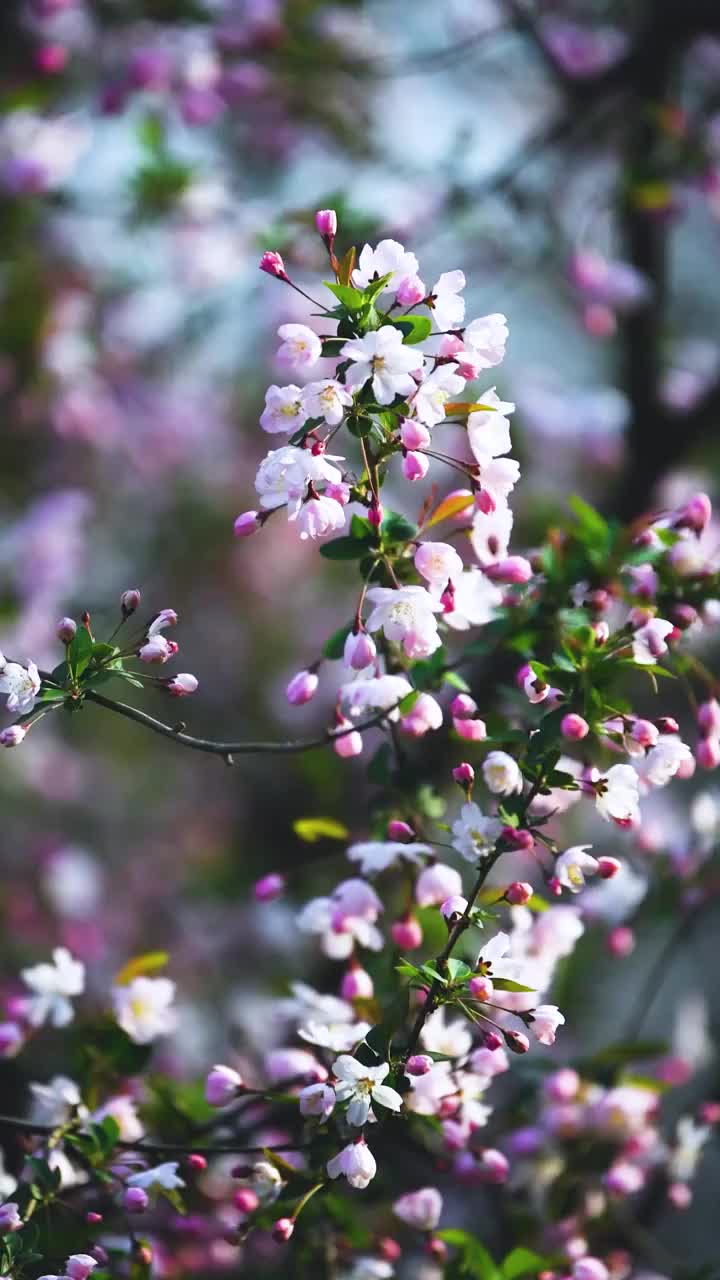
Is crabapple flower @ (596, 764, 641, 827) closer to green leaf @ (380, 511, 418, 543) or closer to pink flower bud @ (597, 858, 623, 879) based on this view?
pink flower bud @ (597, 858, 623, 879)

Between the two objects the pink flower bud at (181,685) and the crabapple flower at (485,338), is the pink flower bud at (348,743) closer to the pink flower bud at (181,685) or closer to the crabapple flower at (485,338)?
the pink flower bud at (181,685)

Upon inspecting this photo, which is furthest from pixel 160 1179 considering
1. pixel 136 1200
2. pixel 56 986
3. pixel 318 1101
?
Answer: pixel 56 986

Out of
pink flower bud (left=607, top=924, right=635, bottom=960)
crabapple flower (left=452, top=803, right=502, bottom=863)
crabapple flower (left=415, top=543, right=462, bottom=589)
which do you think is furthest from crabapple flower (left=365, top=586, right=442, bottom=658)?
pink flower bud (left=607, top=924, right=635, bottom=960)

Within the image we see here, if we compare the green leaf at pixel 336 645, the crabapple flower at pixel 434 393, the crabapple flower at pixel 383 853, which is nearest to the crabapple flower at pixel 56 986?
the crabapple flower at pixel 383 853

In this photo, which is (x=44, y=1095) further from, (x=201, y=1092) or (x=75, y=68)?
(x=75, y=68)

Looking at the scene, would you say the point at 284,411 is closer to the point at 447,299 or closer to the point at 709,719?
the point at 447,299
